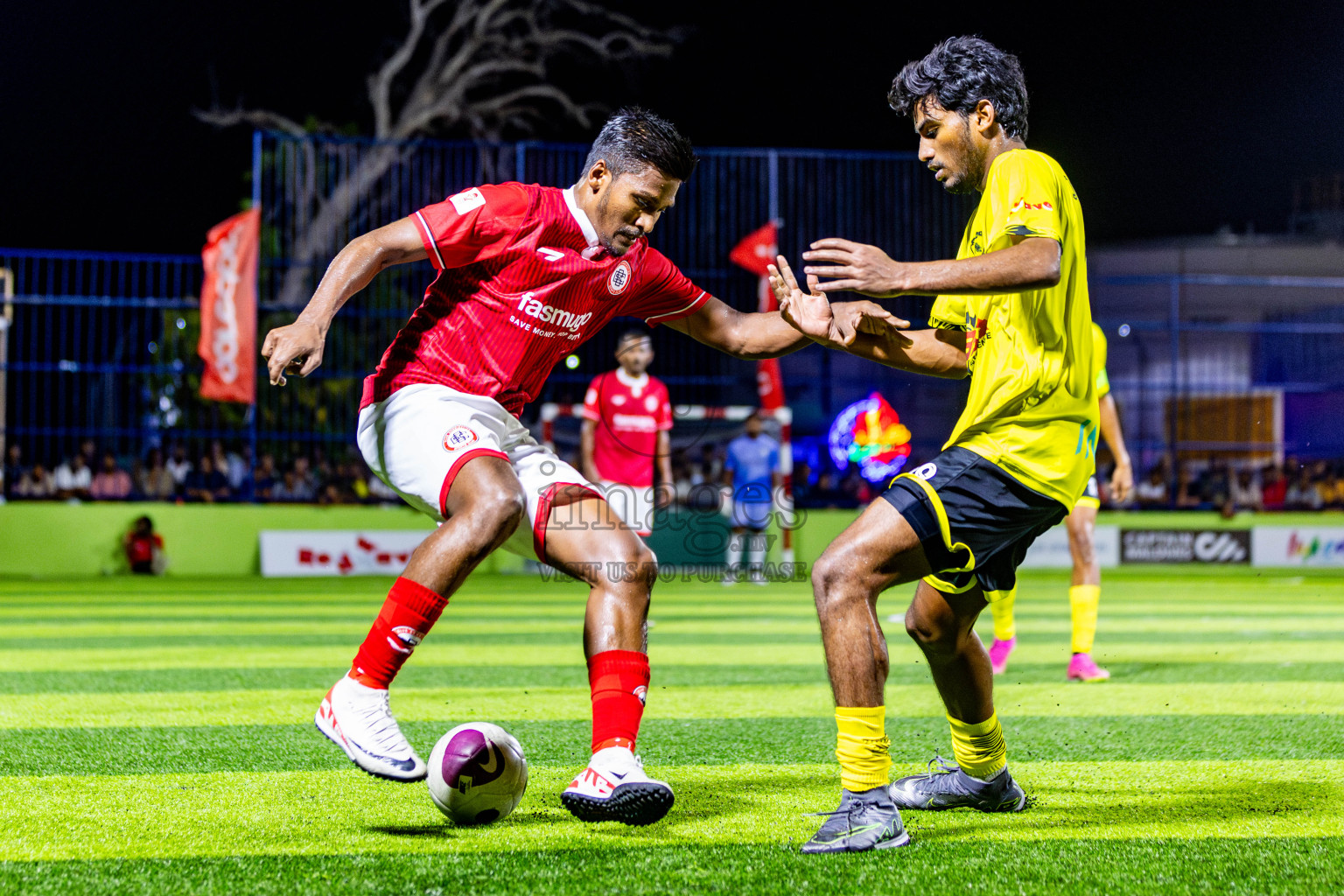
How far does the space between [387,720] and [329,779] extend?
0.79 meters

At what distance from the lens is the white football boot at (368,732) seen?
3.15 meters

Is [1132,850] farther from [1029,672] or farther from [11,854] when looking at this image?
[1029,672]

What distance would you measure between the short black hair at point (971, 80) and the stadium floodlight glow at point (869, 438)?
568 inches

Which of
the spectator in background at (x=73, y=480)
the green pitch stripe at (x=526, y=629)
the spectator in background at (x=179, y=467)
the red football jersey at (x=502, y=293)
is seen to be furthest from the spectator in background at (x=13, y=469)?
the red football jersey at (x=502, y=293)

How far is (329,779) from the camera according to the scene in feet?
12.6

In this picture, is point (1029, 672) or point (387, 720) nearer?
point (387, 720)

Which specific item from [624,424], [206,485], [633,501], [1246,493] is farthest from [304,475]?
[1246,493]

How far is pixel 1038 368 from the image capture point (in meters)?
3.09

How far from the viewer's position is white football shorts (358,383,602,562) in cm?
345

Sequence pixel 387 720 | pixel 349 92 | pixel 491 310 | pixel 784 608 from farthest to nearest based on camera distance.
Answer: pixel 349 92
pixel 784 608
pixel 491 310
pixel 387 720

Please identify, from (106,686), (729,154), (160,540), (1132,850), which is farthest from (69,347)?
(1132,850)

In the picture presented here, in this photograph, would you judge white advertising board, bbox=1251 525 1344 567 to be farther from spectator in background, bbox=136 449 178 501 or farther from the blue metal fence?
spectator in background, bbox=136 449 178 501

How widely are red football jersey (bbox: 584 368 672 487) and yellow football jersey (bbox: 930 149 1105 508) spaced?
311 inches

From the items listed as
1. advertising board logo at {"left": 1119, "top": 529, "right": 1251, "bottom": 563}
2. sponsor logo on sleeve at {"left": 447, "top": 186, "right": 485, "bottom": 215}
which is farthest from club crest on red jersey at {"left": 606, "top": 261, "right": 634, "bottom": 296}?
advertising board logo at {"left": 1119, "top": 529, "right": 1251, "bottom": 563}
